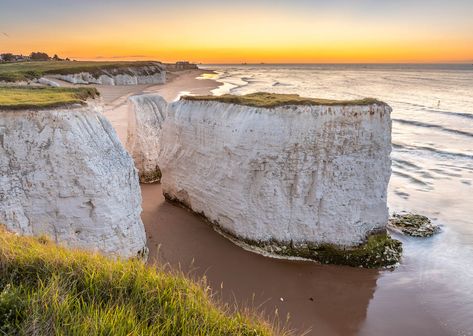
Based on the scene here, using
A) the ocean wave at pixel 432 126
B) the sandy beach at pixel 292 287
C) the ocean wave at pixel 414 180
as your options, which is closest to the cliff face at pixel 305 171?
the sandy beach at pixel 292 287

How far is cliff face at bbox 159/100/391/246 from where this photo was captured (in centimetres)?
1046

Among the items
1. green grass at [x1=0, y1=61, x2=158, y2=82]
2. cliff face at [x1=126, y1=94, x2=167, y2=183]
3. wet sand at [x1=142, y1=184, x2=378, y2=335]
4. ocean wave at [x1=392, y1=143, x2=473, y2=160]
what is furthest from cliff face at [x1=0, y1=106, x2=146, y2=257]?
ocean wave at [x1=392, y1=143, x2=473, y2=160]

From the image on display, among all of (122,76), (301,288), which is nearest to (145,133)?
(301,288)

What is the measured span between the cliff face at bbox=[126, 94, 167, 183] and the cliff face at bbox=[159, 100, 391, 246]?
557 centimetres

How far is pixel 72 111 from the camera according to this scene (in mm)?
8531

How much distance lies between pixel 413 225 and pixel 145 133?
35.0ft

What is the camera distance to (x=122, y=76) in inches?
2372

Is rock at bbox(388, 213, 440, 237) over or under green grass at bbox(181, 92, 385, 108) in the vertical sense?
under

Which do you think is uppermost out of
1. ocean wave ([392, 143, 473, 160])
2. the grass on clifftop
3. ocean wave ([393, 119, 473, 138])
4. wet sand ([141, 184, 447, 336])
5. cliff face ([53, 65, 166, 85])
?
cliff face ([53, 65, 166, 85])

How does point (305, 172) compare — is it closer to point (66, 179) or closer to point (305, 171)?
point (305, 171)

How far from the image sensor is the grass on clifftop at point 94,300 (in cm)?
388

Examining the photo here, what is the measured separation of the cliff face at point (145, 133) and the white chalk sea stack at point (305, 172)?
5.55 m

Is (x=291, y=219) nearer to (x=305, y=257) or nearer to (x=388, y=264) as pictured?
(x=305, y=257)

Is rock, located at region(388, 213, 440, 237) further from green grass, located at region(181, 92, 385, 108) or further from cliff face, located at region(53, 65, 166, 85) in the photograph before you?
cliff face, located at region(53, 65, 166, 85)
